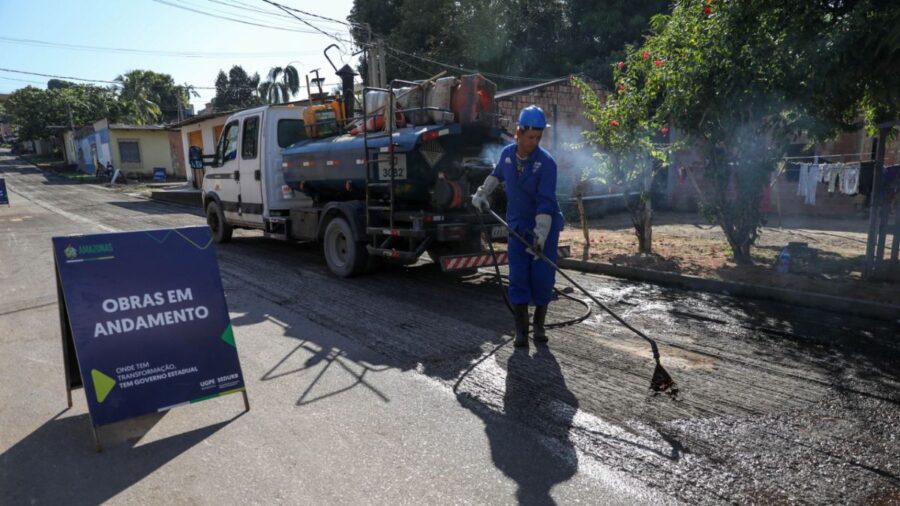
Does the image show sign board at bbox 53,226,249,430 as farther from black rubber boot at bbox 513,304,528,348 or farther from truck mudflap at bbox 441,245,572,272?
truck mudflap at bbox 441,245,572,272

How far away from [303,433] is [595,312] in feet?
11.7

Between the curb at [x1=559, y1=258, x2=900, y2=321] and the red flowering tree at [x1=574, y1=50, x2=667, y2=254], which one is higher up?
the red flowering tree at [x1=574, y1=50, x2=667, y2=254]

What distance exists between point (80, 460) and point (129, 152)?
40.9 m

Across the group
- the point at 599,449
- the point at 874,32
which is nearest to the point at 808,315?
the point at 874,32

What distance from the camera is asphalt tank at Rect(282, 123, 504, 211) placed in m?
6.89

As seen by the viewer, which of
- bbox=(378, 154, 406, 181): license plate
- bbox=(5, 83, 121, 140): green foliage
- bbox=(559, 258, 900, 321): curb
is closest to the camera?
bbox=(559, 258, 900, 321): curb

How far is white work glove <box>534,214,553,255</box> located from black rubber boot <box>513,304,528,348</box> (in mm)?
542

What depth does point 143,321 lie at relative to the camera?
3.56 meters

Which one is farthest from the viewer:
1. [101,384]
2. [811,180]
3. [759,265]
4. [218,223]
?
[811,180]

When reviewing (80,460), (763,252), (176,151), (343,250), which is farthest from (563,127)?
(176,151)

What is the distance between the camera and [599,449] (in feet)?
10.6

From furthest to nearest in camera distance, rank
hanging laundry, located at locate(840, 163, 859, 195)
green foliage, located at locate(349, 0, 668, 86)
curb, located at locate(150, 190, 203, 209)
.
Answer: green foliage, located at locate(349, 0, 668, 86) → curb, located at locate(150, 190, 203, 209) → hanging laundry, located at locate(840, 163, 859, 195)

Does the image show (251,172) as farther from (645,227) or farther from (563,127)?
(563,127)

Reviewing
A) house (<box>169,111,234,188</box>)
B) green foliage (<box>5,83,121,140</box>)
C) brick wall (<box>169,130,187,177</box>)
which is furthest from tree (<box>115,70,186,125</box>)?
house (<box>169,111,234,188</box>)
